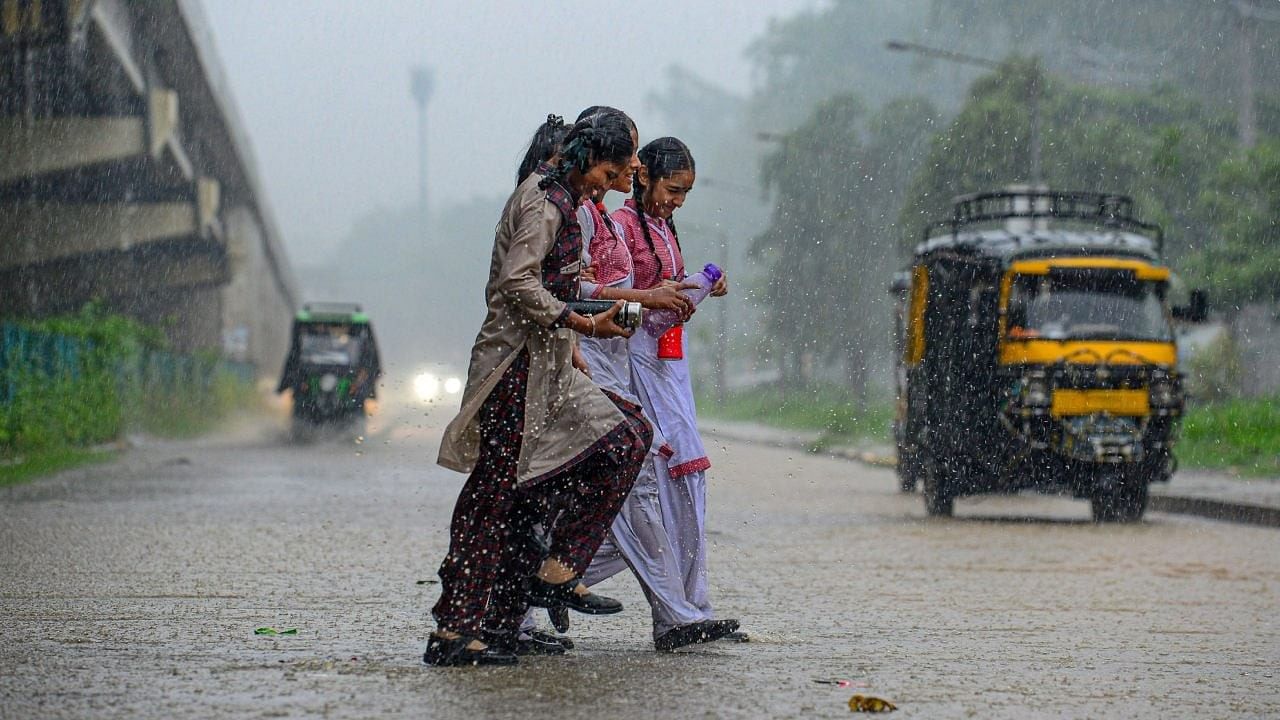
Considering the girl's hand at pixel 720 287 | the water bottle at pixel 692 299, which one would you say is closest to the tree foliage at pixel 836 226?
the girl's hand at pixel 720 287

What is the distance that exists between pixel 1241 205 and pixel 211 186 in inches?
747

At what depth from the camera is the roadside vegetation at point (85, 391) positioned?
19.8 meters

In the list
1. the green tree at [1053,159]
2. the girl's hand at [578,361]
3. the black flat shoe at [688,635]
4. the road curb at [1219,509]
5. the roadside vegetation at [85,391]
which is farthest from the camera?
the green tree at [1053,159]

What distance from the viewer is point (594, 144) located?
20.0 feet

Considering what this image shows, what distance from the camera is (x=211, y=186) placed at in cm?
3491

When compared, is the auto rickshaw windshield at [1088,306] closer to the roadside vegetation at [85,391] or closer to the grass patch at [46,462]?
the grass patch at [46,462]

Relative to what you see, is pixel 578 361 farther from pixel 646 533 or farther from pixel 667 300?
pixel 646 533

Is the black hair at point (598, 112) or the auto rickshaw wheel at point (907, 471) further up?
the black hair at point (598, 112)

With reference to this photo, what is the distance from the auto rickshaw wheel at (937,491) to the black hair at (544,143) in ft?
31.6

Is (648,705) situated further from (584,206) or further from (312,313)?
(312,313)

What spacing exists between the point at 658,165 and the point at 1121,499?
9284 mm

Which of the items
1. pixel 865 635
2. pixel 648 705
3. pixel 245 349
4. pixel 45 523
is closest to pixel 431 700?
pixel 648 705

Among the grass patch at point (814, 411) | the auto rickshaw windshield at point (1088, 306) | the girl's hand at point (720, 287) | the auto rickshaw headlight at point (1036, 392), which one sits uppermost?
the girl's hand at point (720, 287)

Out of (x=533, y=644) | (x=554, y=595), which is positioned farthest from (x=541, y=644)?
(x=554, y=595)
